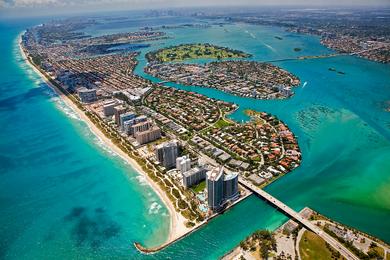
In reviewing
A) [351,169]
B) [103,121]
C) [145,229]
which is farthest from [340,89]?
[145,229]

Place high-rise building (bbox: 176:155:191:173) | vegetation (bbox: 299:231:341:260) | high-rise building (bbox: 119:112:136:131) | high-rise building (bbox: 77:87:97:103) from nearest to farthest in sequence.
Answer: vegetation (bbox: 299:231:341:260), high-rise building (bbox: 176:155:191:173), high-rise building (bbox: 119:112:136:131), high-rise building (bbox: 77:87:97:103)

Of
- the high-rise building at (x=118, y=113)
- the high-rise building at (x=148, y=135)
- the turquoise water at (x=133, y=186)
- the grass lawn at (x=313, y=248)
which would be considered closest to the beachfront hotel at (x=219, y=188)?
the turquoise water at (x=133, y=186)

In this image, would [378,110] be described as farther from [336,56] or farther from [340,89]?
[336,56]

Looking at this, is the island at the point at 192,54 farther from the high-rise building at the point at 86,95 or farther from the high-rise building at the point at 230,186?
the high-rise building at the point at 230,186

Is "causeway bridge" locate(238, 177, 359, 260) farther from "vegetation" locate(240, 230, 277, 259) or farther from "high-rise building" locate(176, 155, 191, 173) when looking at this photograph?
"high-rise building" locate(176, 155, 191, 173)

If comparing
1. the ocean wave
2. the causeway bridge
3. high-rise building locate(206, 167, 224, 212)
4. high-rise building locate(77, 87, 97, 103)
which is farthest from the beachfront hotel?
high-rise building locate(77, 87, 97, 103)

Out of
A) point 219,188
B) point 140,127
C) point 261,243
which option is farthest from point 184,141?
point 261,243
